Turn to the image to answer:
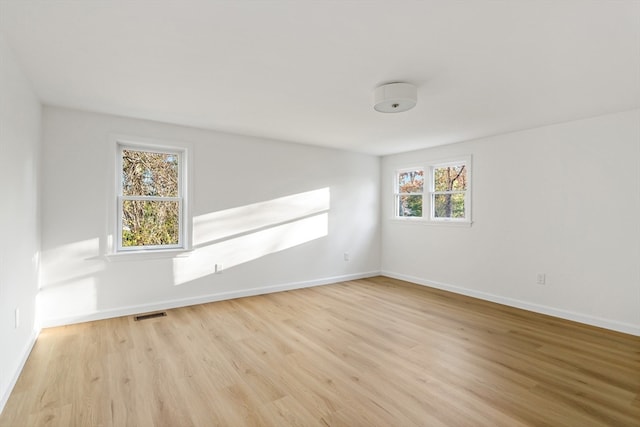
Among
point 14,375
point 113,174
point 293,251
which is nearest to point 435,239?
point 293,251

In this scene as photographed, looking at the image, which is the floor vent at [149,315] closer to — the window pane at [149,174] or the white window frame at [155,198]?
the white window frame at [155,198]

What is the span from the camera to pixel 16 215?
2.34 m

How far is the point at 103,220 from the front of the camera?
11.8ft

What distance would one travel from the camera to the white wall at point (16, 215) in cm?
204

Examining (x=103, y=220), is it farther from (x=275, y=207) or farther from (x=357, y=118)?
(x=357, y=118)

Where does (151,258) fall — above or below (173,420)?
above

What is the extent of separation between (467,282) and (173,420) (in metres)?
4.25

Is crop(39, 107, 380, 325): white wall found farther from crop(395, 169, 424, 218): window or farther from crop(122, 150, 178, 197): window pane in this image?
crop(395, 169, 424, 218): window

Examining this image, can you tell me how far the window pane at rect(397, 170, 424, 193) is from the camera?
18.3 ft

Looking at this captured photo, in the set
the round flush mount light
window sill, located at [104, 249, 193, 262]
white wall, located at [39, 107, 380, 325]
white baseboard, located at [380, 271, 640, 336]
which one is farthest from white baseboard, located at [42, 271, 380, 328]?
the round flush mount light

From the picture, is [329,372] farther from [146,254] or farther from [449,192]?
[449,192]

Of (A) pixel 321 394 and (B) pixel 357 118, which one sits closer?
(A) pixel 321 394

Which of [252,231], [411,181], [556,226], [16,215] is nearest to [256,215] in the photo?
[252,231]

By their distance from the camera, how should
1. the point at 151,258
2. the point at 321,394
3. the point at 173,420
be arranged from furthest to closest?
the point at 151,258 < the point at 321,394 < the point at 173,420
